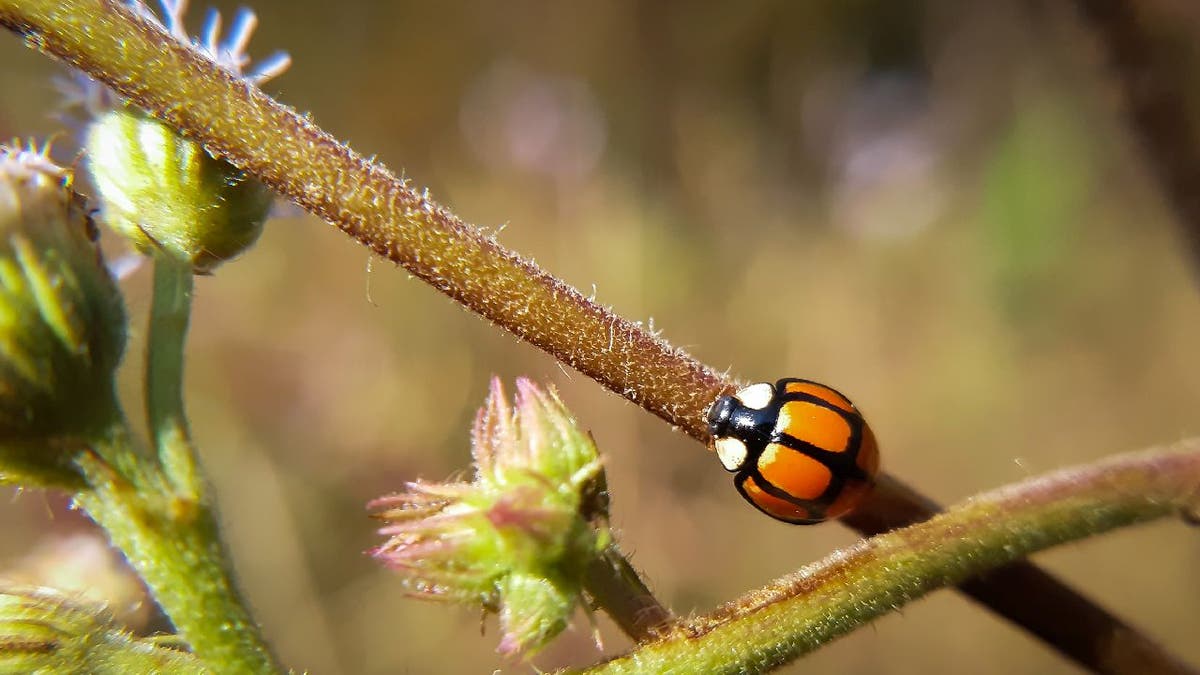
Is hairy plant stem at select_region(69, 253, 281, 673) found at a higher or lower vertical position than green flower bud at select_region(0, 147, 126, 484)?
lower

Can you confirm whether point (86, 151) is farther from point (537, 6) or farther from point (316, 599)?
point (537, 6)

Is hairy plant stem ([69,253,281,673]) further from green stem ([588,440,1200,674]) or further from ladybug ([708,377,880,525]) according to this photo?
ladybug ([708,377,880,525])

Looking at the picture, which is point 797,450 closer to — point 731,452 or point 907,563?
point 731,452

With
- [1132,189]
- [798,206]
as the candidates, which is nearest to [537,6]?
[798,206]

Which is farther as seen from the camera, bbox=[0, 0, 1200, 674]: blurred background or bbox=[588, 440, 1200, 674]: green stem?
bbox=[0, 0, 1200, 674]: blurred background

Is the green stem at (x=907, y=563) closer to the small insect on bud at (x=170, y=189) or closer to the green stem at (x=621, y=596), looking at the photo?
the green stem at (x=621, y=596)

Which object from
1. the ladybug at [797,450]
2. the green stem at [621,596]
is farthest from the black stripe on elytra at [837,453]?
the green stem at [621,596]

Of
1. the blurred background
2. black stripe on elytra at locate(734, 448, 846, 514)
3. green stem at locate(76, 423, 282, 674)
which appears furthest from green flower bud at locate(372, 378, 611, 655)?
the blurred background

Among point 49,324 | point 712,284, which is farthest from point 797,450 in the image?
point 712,284
